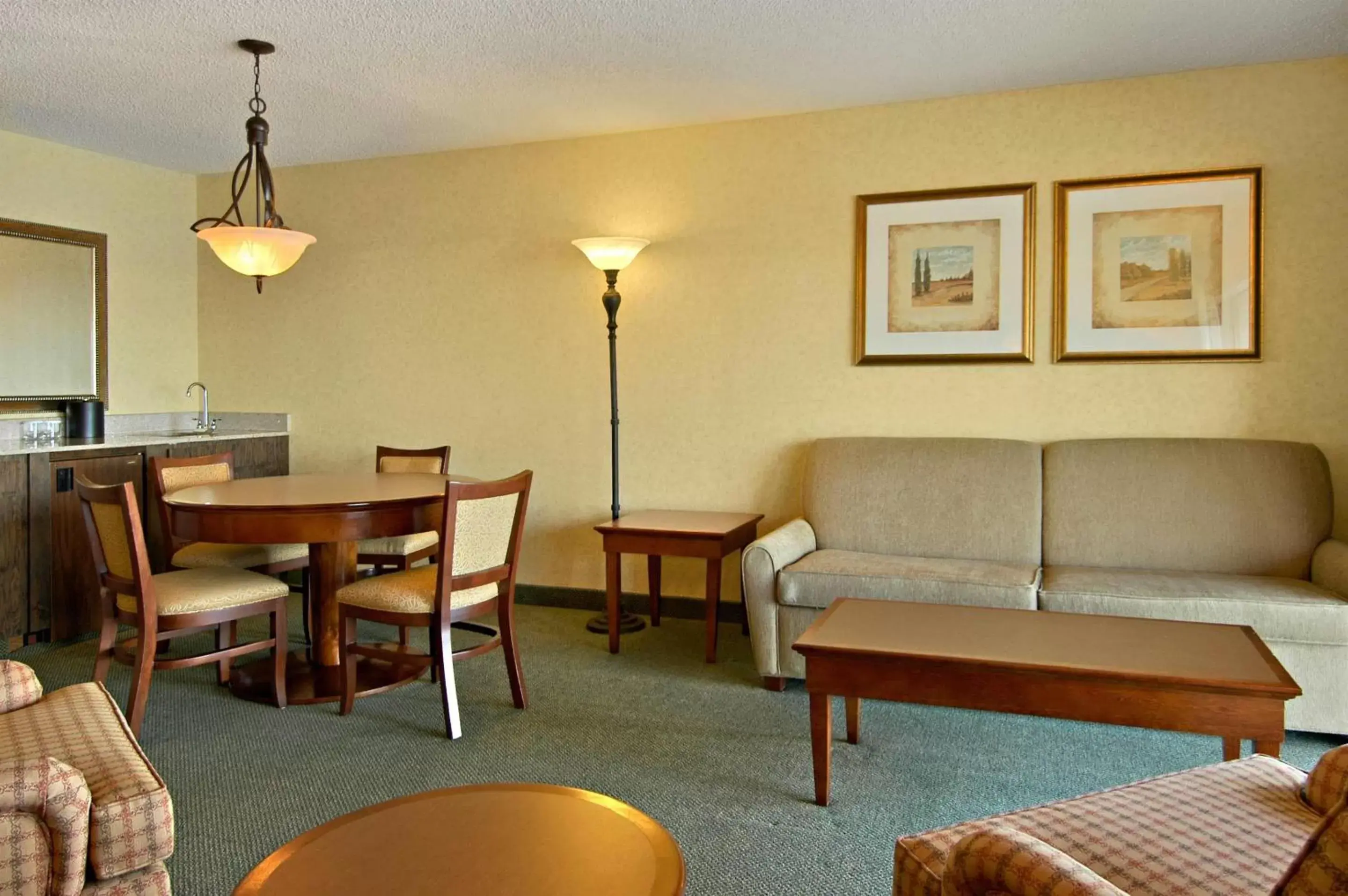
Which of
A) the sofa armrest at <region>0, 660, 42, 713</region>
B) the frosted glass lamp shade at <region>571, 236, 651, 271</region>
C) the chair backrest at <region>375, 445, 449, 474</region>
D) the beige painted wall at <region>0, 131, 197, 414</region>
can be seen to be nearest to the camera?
the sofa armrest at <region>0, 660, 42, 713</region>

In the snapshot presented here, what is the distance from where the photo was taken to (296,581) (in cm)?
556

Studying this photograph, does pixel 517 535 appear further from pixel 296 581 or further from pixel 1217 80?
pixel 1217 80

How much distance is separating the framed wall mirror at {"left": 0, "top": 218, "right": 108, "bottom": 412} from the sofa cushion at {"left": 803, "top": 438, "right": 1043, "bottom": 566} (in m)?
A: 3.71

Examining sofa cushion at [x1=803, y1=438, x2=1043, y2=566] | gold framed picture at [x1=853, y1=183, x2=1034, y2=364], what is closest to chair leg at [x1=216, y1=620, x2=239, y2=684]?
sofa cushion at [x1=803, y1=438, x2=1043, y2=566]

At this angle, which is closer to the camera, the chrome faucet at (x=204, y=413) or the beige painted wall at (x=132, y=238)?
the beige painted wall at (x=132, y=238)

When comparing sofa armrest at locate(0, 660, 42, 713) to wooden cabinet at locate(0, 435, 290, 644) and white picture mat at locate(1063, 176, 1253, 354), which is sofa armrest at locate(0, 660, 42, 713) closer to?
wooden cabinet at locate(0, 435, 290, 644)

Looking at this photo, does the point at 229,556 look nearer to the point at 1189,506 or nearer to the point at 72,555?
the point at 72,555

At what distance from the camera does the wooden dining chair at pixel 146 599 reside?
3.05 m

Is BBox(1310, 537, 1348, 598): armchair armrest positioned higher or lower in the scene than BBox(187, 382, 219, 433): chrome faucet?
lower

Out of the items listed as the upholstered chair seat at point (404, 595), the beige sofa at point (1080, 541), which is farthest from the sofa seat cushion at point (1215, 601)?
the upholstered chair seat at point (404, 595)

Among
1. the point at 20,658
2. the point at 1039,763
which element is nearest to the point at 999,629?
the point at 1039,763

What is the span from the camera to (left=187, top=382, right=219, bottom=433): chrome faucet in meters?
5.61

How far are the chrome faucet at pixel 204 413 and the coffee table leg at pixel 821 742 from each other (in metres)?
4.26

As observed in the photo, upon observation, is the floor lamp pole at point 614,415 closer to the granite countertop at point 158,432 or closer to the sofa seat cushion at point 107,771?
the granite countertop at point 158,432
